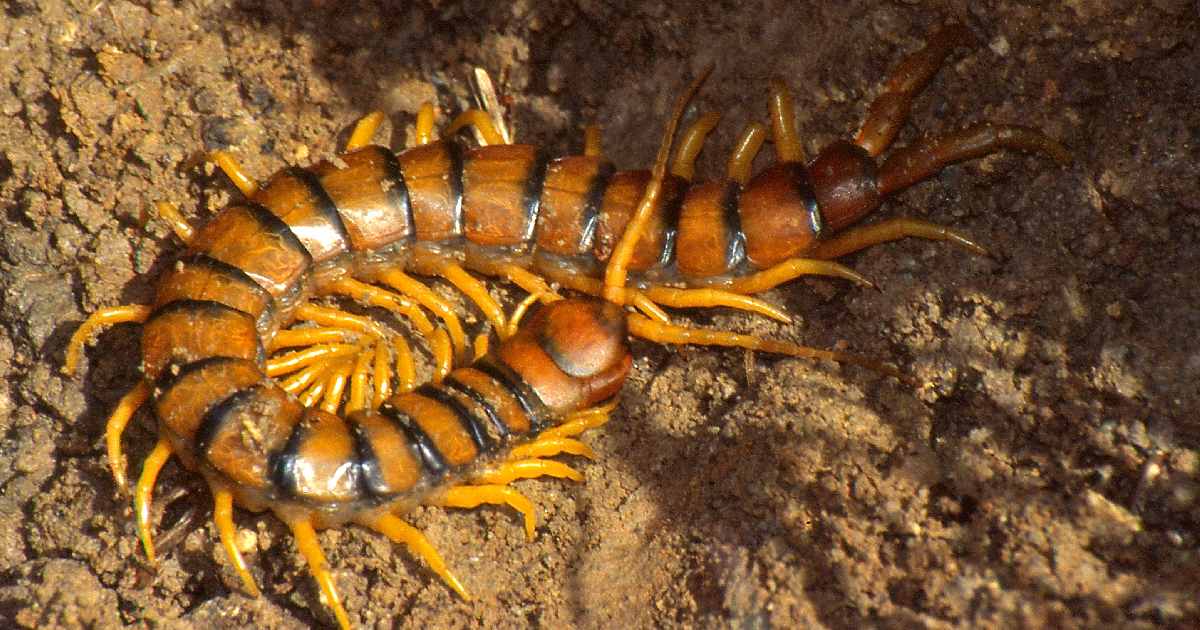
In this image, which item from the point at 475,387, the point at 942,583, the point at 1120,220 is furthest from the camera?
the point at 475,387

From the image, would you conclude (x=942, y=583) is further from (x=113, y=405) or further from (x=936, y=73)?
(x=113, y=405)

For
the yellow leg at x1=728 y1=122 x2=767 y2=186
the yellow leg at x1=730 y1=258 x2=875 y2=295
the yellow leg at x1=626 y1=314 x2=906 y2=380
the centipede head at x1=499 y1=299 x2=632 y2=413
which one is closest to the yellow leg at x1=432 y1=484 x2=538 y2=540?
the centipede head at x1=499 y1=299 x2=632 y2=413

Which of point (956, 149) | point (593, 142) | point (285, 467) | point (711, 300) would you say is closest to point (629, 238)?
point (711, 300)

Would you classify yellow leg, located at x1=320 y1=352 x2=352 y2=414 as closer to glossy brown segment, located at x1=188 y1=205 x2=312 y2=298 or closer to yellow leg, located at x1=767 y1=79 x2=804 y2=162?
glossy brown segment, located at x1=188 y1=205 x2=312 y2=298

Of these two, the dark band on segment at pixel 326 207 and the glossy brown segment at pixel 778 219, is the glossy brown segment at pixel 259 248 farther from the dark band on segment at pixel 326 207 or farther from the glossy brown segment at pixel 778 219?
the glossy brown segment at pixel 778 219

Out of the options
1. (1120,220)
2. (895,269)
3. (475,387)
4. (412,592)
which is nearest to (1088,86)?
(1120,220)

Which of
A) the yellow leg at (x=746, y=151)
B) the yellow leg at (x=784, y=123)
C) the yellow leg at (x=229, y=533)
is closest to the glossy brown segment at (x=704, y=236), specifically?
the yellow leg at (x=746, y=151)
